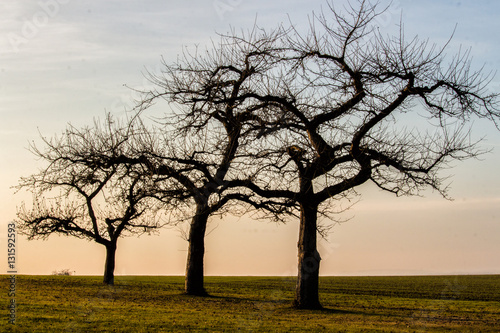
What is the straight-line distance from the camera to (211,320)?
18469 mm

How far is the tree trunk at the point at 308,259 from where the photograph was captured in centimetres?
2239

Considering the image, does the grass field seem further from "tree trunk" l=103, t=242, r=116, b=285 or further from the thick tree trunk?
"tree trunk" l=103, t=242, r=116, b=285

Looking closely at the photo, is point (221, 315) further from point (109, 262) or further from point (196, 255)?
point (109, 262)

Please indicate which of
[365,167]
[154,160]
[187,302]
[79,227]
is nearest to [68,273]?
[79,227]

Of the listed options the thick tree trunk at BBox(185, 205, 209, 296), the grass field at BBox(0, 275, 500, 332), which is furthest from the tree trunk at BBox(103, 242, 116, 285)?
the thick tree trunk at BBox(185, 205, 209, 296)

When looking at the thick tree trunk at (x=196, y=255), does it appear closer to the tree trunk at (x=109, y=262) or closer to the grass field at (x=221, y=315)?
the grass field at (x=221, y=315)

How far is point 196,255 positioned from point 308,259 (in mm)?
7673

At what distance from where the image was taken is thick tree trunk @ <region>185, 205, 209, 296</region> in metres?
27.8

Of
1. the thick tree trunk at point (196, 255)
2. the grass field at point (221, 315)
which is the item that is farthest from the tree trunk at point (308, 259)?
the thick tree trunk at point (196, 255)

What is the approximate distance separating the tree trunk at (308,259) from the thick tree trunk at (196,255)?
260 inches

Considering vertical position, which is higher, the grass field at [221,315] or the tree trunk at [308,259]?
the tree trunk at [308,259]

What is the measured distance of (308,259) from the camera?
73.4 ft

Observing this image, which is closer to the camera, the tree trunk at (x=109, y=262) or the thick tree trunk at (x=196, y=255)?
the thick tree trunk at (x=196, y=255)

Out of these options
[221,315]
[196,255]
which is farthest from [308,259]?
[196,255]
